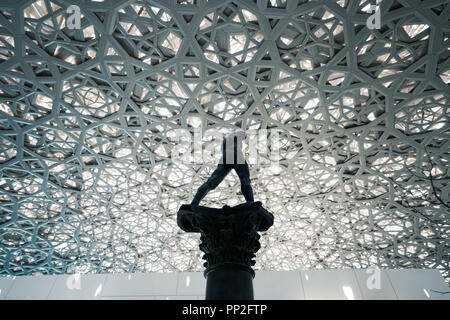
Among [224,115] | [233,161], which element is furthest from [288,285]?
[233,161]

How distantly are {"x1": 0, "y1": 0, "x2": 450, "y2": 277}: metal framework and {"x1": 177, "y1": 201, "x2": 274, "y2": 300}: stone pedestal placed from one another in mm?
4379

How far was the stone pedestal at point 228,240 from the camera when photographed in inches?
190

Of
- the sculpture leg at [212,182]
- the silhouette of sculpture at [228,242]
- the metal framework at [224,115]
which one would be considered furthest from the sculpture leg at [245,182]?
the metal framework at [224,115]

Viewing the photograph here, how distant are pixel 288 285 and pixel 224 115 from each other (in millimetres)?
7649

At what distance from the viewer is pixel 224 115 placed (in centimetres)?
1257

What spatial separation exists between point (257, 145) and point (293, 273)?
5.84 m

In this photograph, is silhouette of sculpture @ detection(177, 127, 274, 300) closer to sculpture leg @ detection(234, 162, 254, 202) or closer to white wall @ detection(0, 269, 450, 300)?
sculpture leg @ detection(234, 162, 254, 202)

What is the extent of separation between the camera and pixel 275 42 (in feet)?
32.0

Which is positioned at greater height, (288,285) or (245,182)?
(245,182)

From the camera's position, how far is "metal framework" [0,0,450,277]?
9.25 m

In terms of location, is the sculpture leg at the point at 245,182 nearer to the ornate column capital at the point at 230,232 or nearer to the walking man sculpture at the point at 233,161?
the walking man sculpture at the point at 233,161

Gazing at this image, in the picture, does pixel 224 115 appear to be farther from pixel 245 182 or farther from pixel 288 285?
pixel 288 285

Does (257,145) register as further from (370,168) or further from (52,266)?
(52,266)

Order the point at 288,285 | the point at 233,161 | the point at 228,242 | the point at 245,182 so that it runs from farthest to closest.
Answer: the point at 288,285, the point at 233,161, the point at 245,182, the point at 228,242
